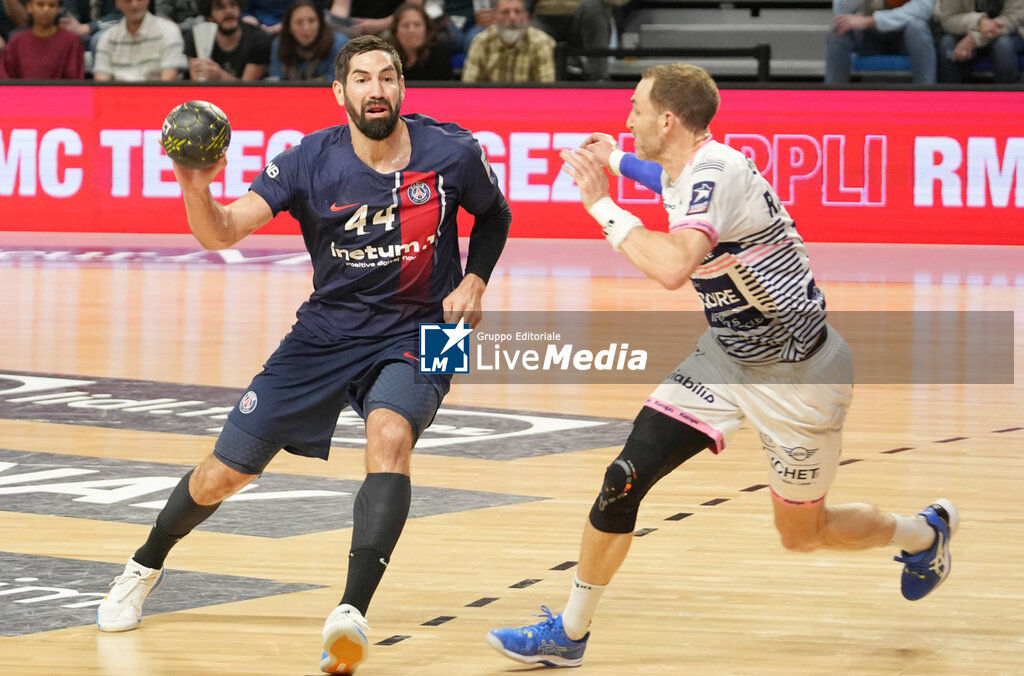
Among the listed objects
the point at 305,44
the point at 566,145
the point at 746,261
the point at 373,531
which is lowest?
the point at 566,145

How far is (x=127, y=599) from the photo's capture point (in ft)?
18.3

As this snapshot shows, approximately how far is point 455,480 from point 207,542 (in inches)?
63.5

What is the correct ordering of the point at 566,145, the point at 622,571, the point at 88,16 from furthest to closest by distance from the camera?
the point at 88,16 < the point at 566,145 < the point at 622,571

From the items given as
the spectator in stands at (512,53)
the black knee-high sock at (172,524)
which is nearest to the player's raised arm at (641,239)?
the black knee-high sock at (172,524)

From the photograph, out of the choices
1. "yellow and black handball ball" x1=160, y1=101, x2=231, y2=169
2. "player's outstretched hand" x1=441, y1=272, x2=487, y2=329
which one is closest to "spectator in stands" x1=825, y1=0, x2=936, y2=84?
"player's outstretched hand" x1=441, y1=272, x2=487, y2=329

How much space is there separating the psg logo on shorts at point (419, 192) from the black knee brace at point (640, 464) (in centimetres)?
114

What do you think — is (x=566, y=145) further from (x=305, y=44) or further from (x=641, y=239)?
(x=641, y=239)

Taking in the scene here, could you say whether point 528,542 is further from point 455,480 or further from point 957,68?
point 957,68

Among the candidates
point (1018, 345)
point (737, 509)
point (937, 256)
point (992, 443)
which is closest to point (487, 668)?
point (737, 509)

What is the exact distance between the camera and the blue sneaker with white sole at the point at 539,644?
5.26 m

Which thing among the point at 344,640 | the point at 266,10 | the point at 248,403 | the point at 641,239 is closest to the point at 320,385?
the point at 248,403

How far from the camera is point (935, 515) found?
6.00 meters

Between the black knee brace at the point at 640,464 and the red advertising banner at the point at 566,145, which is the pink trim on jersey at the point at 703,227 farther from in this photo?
the red advertising banner at the point at 566,145

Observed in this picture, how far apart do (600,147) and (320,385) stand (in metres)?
1.27
